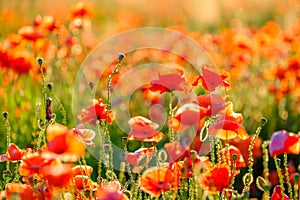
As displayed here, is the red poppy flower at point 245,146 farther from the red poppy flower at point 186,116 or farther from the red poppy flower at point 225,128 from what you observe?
the red poppy flower at point 186,116

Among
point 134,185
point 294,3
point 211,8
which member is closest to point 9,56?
point 134,185

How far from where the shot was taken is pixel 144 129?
1.96m

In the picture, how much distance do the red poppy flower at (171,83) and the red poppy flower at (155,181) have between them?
368 millimetres

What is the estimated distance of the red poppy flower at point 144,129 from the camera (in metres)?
1.95

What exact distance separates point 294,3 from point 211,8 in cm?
315

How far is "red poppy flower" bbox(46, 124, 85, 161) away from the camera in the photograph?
4.94 ft

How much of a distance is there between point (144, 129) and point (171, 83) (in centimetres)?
17

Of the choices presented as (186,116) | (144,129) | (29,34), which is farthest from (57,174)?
(29,34)

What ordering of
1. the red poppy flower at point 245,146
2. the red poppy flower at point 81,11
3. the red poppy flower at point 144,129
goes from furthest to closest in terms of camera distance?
the red poppy flower at point 81,11 < the red poppy flower at point 245,146 < the red poppy flower at point 144,129

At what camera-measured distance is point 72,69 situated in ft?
13.8

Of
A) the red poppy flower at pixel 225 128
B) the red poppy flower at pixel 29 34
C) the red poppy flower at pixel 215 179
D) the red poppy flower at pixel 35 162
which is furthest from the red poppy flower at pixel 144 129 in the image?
the red poppy flower at pixel 29 34

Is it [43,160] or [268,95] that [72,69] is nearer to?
[268,95]

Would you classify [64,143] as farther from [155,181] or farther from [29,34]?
[29,34]

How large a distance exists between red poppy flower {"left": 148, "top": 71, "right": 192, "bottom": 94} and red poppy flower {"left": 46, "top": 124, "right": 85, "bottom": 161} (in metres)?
0.55
